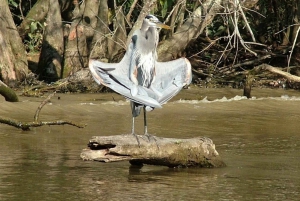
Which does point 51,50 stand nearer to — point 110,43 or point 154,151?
point 110,43

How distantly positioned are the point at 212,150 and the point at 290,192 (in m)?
1.11

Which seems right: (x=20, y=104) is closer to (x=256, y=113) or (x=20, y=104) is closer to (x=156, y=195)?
(x=256, y=113)

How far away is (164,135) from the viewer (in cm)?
1138

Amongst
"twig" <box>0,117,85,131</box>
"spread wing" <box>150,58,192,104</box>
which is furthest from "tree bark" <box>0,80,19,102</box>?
"spread wing" <box>150,58,192,104</box>

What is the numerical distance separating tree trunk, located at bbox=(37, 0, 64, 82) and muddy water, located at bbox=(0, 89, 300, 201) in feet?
5.22

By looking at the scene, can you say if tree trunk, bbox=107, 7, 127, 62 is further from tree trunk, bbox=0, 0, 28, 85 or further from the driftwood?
the driftwood

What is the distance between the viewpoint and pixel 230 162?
928 centimetres

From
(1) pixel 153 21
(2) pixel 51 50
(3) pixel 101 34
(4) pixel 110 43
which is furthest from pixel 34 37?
(1) pixel 153 21

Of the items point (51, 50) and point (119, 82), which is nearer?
point (119, 82)

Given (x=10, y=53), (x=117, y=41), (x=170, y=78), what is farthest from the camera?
(x=117, y=41)

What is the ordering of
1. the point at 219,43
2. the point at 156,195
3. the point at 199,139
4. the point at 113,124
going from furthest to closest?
the point at 219,43 → the point at 113,124 → the point at 199,139 → the point at 156,195

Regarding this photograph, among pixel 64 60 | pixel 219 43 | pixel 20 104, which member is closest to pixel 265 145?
pixel 20 104

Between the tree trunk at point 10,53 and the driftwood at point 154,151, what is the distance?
741cm

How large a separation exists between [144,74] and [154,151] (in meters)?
0.89
